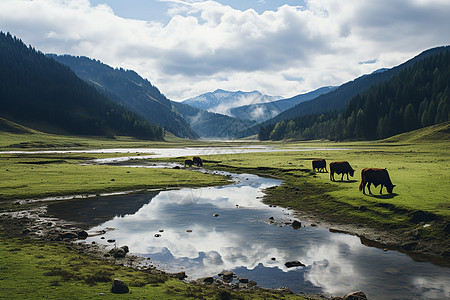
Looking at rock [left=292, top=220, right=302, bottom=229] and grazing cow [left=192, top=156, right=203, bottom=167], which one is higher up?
grazing cow [left=192, top=156, right=203, bottom=167]

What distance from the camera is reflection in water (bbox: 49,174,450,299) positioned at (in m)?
15.1

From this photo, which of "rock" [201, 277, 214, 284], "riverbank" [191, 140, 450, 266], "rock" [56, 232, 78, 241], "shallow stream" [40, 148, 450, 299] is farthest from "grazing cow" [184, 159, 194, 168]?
"rock" [201, 277, 214, 284]

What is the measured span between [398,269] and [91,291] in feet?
53.0

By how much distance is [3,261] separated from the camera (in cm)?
1498

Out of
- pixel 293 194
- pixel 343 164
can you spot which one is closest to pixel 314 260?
pixel 293 194

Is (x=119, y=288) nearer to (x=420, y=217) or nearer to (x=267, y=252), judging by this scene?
(x=267, y=252)

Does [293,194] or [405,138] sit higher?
[405,138]

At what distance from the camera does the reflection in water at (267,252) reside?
1512 cm

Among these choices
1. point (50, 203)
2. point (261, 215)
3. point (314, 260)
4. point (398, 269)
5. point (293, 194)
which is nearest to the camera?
point (398, 269)

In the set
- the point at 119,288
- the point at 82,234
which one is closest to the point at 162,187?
the point at 82,234

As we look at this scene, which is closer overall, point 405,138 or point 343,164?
point 343,164

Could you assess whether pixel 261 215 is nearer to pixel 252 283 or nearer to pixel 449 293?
pixel 252 283

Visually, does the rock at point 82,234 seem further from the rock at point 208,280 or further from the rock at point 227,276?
the rock at point 227,276

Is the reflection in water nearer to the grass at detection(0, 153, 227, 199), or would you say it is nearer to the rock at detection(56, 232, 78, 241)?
the rock at detection(56, 232, 78, 241)
